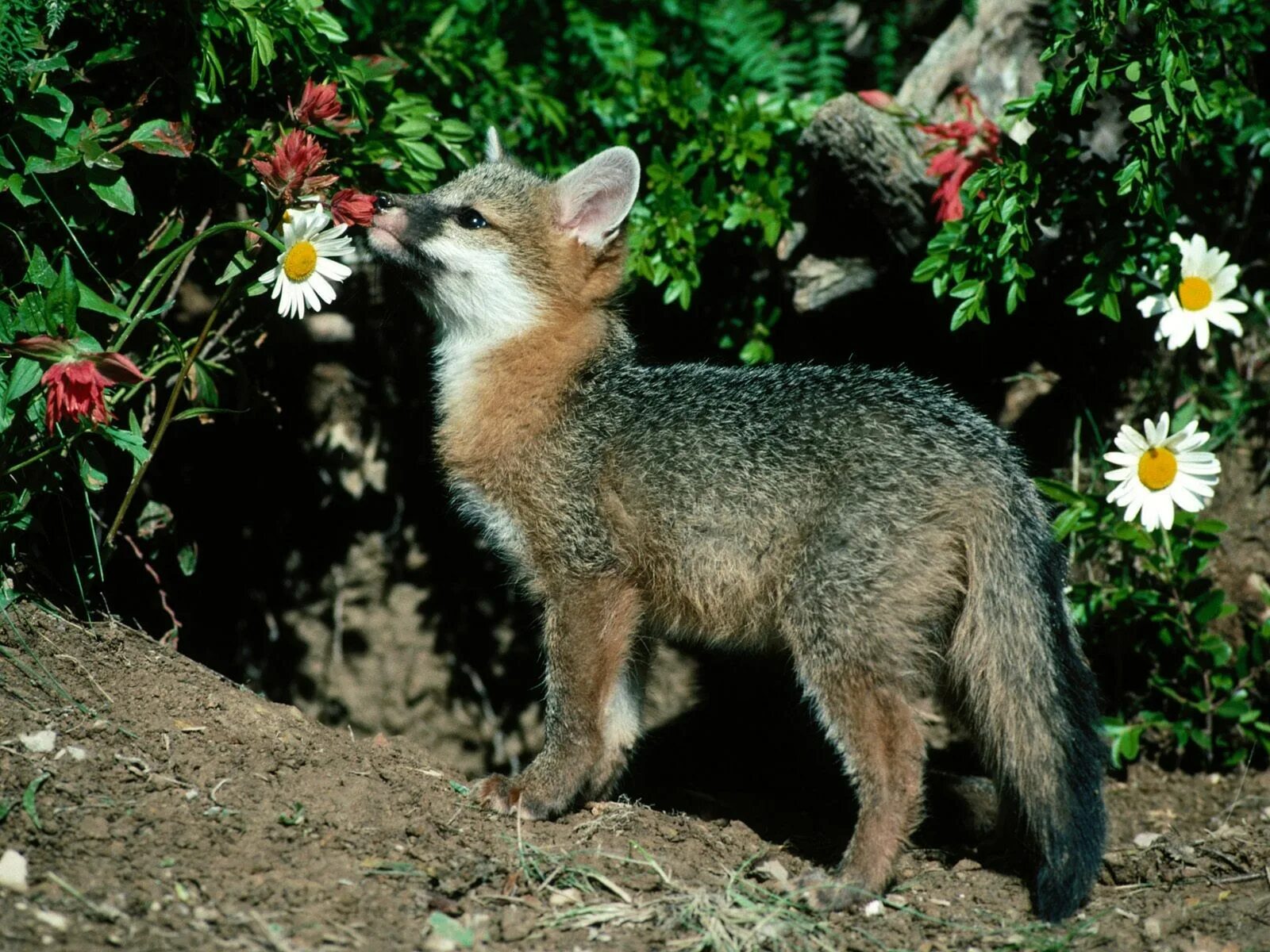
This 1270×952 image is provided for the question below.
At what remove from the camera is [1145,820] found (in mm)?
5590

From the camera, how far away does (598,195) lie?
17.3 ft

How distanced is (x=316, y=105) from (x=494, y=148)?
1.22 meters

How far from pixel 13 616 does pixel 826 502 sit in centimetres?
317

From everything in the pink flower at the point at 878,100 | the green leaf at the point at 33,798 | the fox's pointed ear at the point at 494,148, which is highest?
the pink flower at the point at 878,100

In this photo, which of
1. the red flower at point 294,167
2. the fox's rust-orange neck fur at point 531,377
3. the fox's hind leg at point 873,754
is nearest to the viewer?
the fox's hind leg at point 873,754

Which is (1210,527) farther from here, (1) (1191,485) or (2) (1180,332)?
(2) (1180,332)

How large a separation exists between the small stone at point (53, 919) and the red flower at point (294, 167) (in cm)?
268

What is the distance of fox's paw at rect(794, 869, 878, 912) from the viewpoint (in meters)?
4.12

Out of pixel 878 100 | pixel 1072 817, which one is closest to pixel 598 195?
pixel 878 100

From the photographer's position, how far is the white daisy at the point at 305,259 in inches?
181

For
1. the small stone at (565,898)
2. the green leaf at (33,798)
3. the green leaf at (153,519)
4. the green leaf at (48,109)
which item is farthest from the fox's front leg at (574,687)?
the green leaf at (48,109)

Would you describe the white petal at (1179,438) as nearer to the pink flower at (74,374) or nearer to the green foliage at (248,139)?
the green foliage at (248,139)

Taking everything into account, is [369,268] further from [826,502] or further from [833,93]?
[826,502]

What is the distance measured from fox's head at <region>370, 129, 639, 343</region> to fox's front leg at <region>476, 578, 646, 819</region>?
51.4 inches
